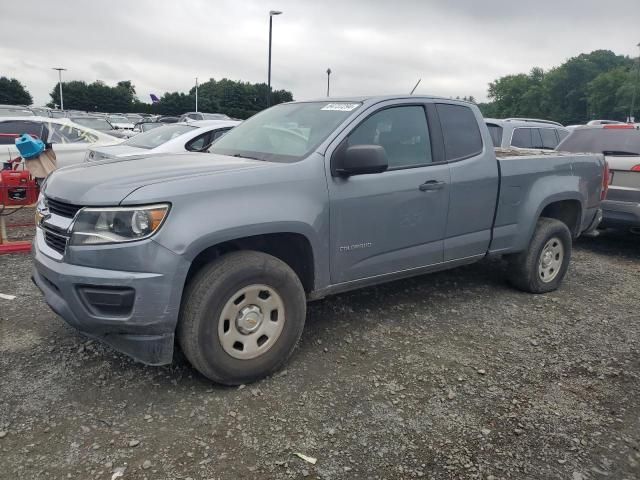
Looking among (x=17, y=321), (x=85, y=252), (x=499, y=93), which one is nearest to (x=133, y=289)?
(x=85, y=252)

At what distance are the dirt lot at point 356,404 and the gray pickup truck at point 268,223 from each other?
34 cm

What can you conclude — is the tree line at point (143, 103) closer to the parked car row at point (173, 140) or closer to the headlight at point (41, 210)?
the parked car row at point (173, 140)

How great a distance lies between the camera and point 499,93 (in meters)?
91.4

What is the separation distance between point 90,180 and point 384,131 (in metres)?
2.10

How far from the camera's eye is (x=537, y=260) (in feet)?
16.6

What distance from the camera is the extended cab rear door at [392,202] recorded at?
3.58 m

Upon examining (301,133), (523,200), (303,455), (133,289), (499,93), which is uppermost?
(499,93)

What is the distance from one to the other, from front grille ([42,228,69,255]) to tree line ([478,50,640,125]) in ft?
214

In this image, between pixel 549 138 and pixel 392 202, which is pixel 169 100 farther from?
pixel 392 202

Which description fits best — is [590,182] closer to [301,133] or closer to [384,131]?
[384,131]

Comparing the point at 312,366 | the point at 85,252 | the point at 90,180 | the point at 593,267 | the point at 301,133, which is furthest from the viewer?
the point at 593,267

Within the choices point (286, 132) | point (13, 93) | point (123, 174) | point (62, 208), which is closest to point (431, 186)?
point (286, 132)

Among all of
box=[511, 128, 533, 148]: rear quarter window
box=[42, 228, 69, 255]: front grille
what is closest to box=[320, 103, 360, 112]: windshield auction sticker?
box=[42, 228, 69, 255]: front grille

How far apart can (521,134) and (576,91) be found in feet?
238
